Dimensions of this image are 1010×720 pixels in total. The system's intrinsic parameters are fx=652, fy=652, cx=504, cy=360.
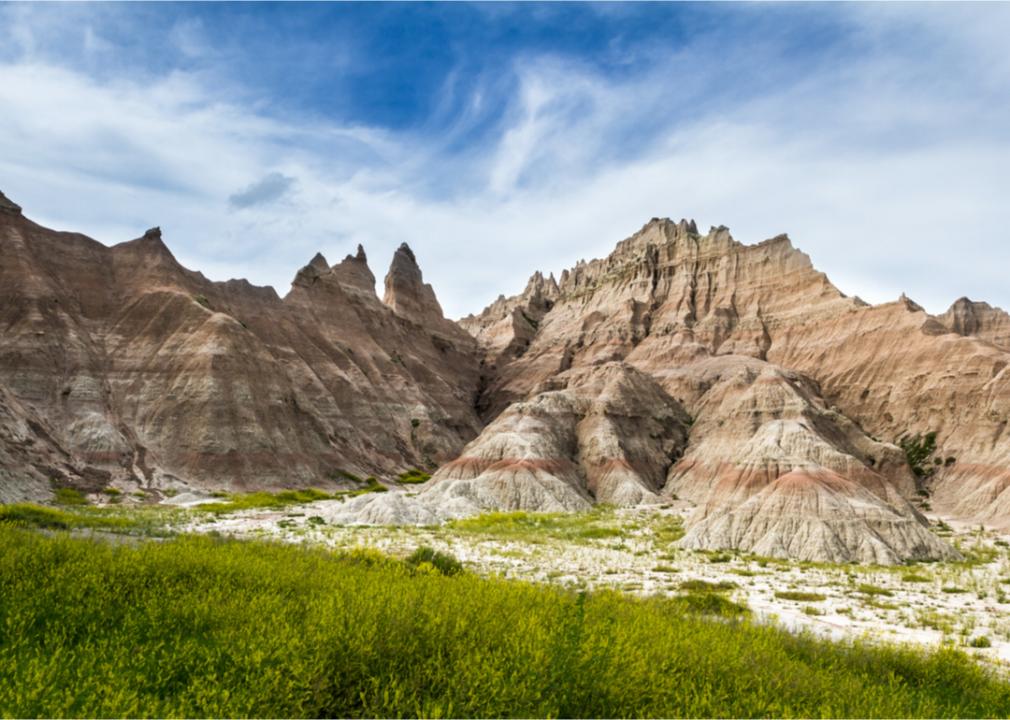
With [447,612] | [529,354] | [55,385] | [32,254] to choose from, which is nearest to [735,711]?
[447,612]

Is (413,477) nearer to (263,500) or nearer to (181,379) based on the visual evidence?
(181,379)

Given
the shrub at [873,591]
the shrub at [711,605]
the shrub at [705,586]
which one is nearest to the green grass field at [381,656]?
the shrub at [711,605]

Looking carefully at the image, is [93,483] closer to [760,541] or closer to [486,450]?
[486,450]

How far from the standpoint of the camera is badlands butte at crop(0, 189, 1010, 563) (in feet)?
154

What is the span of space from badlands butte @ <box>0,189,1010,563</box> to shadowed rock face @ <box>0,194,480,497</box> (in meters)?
0.27

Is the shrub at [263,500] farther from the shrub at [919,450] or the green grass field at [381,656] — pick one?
the shrub at [919,450]

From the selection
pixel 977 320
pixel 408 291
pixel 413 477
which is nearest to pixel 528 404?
pixel 413 477

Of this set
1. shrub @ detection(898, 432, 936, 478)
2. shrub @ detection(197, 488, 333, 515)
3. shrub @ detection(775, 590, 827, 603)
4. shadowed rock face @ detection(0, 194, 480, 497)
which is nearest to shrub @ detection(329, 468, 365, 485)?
shadowed rock face @ detection(0, 194, 480, 497)

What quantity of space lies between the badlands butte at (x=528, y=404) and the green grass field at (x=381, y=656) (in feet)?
80.7

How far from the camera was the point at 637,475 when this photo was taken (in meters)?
69.2

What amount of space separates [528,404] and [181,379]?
37581 mm

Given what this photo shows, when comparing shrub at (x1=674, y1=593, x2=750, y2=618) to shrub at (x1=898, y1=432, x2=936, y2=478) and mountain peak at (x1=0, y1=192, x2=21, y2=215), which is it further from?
mountain peak at (x1=0, y1=192, x2=21, y2=215)

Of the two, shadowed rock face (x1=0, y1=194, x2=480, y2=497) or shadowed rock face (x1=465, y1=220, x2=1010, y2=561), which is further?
shadowed rock face (x1=0, y1=194, x2=480, y2=497)

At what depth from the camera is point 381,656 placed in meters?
8.13
